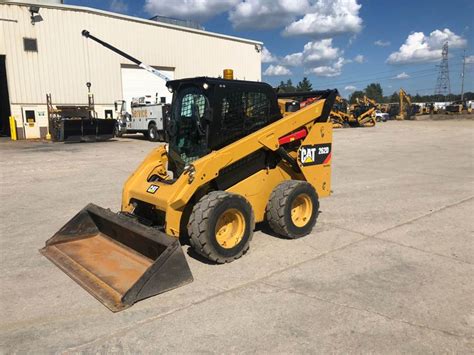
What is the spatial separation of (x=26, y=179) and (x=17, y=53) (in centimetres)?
1615

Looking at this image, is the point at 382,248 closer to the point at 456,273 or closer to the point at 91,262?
the point at 456,273

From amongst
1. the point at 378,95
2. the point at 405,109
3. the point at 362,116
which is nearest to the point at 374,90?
the point at 378,95

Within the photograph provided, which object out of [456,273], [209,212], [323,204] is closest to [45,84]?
[323,204]

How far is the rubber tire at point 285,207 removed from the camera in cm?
532

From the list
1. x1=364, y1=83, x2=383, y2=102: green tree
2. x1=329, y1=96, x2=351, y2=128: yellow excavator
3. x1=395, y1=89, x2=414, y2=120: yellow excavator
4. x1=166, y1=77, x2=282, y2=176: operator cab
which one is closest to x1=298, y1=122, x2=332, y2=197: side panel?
x1=166, y1=77, x2=282, y2=176: operator cab

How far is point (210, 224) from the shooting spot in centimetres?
446

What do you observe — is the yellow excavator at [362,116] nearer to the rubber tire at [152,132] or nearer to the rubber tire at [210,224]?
the rubber tire at [152,132]

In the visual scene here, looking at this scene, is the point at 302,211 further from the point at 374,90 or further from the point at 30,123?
the point at 374,90

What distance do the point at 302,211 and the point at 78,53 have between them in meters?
23.9

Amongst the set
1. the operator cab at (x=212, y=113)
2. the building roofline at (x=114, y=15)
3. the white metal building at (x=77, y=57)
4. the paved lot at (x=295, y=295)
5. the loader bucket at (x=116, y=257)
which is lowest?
the paved lot at (x=295, y=295)

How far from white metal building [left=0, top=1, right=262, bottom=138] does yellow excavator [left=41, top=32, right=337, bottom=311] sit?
70.8ft

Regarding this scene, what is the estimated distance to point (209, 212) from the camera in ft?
14.6

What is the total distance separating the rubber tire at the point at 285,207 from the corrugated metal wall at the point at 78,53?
22895 millimetres

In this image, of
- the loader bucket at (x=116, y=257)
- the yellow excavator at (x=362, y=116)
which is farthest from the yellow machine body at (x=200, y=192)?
the yellow excavator at (x=362, y=116)
